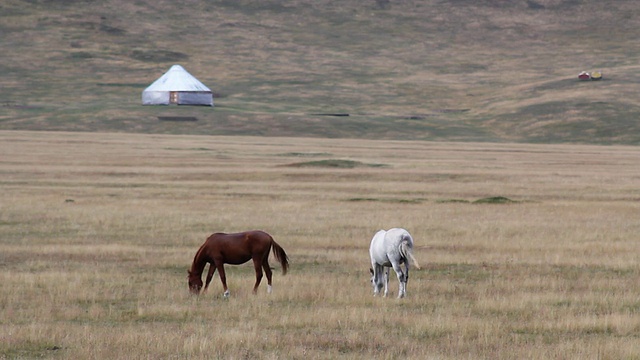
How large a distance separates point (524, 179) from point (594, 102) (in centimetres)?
8619

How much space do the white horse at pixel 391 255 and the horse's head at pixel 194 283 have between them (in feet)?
9.17

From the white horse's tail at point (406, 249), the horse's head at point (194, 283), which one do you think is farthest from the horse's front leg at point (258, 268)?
the white horse's tail at point (406, 249)

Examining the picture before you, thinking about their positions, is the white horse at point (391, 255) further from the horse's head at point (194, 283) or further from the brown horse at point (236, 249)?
the horse's head at point (194, 283)

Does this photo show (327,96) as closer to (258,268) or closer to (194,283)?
(194,283)

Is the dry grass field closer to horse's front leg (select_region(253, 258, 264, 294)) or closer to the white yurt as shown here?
horse's front leg (select_region(253, 258, 264, 294))

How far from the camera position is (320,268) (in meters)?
20.5

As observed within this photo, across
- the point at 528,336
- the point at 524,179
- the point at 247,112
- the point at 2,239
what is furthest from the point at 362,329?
the point at 247,112

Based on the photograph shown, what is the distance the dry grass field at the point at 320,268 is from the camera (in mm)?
12680

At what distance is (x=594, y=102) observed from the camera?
134250mm

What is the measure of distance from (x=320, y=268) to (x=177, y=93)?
126 m

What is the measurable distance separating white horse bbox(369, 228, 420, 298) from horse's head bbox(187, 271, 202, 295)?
110 inches

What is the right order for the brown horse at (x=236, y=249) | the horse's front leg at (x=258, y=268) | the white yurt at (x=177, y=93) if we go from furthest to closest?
the white yurt at (x=177, y=93), the horse's front leg at (x=258, y=268), the brown horse at (x=236, y=249)

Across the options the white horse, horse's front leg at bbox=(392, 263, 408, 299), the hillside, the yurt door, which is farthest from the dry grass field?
the yurt door

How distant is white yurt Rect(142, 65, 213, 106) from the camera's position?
14212 cm
